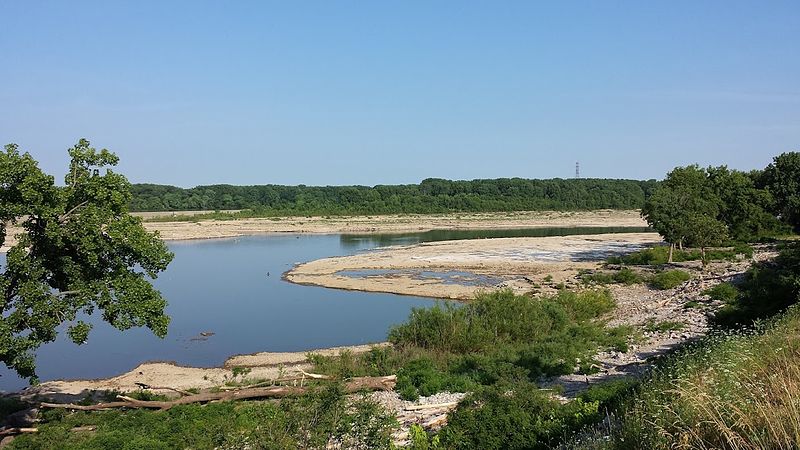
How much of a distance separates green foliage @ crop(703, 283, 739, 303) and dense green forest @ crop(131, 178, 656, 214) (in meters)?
103

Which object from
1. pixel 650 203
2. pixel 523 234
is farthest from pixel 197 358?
pixel 523 234

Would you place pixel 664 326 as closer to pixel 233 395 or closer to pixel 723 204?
pixel 233 395

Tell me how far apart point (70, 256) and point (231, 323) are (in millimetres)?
20413

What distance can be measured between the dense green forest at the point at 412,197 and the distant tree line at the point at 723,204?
76.1 metres

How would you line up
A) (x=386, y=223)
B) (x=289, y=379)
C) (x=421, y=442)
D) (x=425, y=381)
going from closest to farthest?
(x=421, y=442)
(x=425, y=381)
(x=289, y=379)
(x=386, y=223)

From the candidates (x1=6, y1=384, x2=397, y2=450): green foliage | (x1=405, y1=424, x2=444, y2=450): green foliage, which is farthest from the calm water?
(x1=405, y1=424, x2=444, y2=450): green foliage

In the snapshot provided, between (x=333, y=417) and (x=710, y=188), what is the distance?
49.7m

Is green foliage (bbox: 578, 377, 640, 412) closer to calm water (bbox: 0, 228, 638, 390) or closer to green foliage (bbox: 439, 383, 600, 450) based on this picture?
green foliage (bbox: 439, 383, 600, 450)

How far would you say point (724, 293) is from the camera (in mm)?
25609

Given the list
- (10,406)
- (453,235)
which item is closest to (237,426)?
(10,406)

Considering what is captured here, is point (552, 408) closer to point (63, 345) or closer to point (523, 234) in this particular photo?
point (63, 345)

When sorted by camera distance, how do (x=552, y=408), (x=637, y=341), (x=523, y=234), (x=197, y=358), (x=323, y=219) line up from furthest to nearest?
(x=323, y=219), (x=523, y=234), (x=197, y=358), (x=637, y=341), (x=552, y=408)

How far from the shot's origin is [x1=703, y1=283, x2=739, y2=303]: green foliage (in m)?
25.0

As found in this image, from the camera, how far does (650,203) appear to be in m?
41.6
